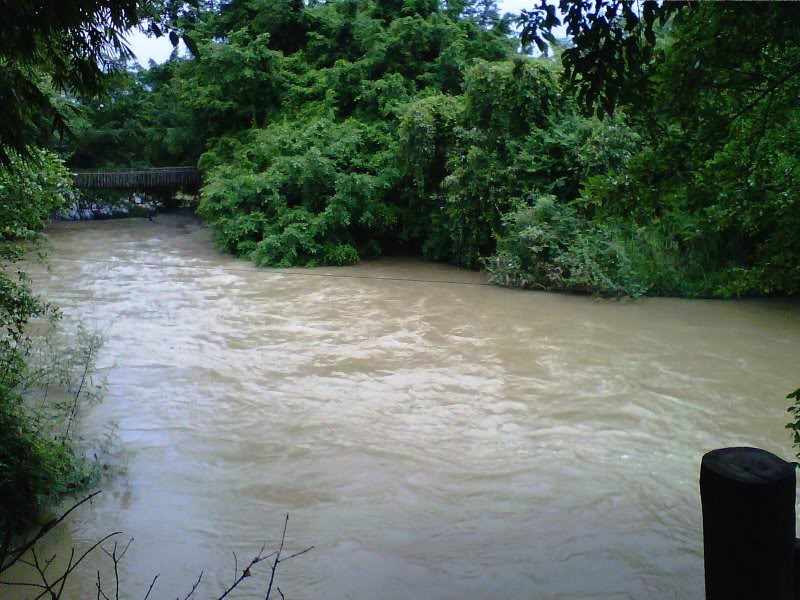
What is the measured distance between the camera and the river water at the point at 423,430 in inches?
190

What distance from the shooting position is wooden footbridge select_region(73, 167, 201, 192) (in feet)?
62.4

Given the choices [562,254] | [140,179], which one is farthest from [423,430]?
[140,179]

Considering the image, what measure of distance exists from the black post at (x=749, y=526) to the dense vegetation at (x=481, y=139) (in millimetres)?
1539

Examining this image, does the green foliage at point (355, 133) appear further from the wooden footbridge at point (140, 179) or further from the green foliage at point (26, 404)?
the green foliage at point (26, 404)

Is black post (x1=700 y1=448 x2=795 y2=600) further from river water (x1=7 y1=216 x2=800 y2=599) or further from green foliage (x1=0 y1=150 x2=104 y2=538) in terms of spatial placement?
green foliage (x1=0 y1=150 x2=104 y2=538)

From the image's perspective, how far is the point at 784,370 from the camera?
8562mm

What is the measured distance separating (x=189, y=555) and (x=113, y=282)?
9143 millimetres

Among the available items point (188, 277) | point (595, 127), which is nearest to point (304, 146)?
point (188, 277)

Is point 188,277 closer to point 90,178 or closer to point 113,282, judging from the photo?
point 113,282

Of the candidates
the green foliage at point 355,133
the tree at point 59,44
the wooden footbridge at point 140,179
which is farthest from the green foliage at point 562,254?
the wooden footbridge at point 140,179

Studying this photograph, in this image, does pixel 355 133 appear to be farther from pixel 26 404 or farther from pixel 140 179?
pixel 26 404

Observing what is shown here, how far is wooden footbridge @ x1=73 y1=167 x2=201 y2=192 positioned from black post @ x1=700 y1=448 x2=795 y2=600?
18.9 m

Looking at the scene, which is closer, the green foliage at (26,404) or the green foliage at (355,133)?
the green foliage at (26,404)

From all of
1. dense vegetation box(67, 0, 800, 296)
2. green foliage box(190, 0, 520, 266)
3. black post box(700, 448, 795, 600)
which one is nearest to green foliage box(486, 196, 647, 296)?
dense vegetation box(67, 0, 800, 296)
